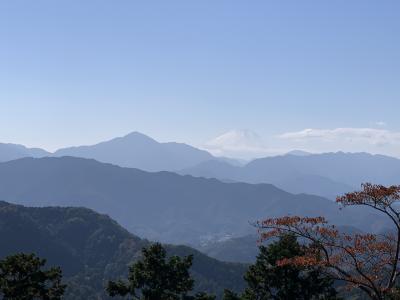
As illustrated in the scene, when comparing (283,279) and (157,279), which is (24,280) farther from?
(283,279)

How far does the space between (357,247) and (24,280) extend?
22.7 meters

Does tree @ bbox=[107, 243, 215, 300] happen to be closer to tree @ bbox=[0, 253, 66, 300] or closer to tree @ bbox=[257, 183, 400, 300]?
tree @ bbox=[0, 253, 66, 300]

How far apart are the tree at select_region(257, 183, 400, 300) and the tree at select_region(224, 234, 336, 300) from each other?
13.5 metres

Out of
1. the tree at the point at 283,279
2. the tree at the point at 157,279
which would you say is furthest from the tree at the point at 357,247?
the tree at the point at 157,279

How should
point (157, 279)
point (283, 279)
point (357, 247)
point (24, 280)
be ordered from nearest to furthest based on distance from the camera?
1. point (357, 247)
2. point (24, 280)
3. point (157, 279)
4. point (283, 279)

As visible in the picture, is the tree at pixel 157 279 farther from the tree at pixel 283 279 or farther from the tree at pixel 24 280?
the tree at pixel 24 280

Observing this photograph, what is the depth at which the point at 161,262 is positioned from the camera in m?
36.5

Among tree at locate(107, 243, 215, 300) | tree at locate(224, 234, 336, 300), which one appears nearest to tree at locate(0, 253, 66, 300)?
tree at locate(107, 243, 215, 300)

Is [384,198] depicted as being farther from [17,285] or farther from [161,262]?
[17,285]

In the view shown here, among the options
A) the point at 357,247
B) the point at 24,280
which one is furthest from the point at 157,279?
the point at 357,247

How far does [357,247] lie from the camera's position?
2059 cm

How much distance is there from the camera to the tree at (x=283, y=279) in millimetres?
36219

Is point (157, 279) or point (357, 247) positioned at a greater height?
point (357, 247)

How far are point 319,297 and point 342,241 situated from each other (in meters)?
19.5
